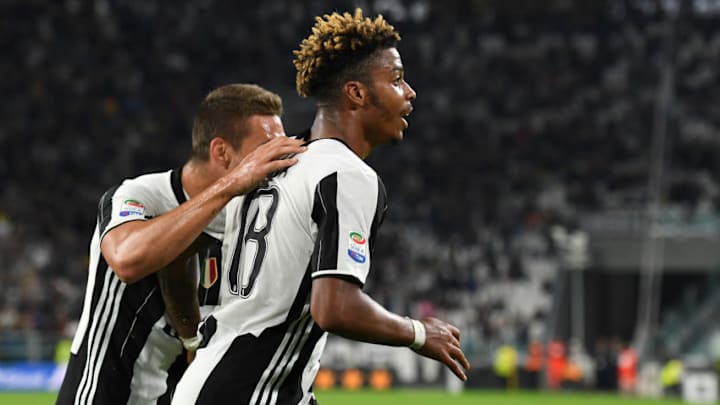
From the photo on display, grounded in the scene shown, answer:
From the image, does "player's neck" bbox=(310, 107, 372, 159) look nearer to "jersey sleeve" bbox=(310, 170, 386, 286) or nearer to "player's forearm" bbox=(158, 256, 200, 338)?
"jersey sleeve" bbox=(310, 170, 386, 286)

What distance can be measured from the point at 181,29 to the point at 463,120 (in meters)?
8.29

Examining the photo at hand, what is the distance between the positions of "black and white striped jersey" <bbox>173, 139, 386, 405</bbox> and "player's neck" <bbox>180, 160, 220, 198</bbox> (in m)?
0.89

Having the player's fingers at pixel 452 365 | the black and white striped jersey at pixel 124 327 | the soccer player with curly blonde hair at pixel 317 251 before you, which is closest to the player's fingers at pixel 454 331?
the soccer player with curly blonde hair at pixel 317 251

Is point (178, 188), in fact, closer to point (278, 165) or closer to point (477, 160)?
point (278, 165)

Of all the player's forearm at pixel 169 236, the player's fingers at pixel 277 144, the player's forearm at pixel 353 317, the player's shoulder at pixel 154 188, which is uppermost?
the player's fingers at pixel 277 144

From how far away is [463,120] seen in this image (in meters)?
34.2

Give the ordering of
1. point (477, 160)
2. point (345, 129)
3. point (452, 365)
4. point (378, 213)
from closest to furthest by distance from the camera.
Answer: point (378, 213)
point (452, 365)
point (345, 129)
point (477, 160)

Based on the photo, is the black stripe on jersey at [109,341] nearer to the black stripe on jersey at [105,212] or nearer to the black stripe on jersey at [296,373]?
the black stripe on jersey at [105,212]

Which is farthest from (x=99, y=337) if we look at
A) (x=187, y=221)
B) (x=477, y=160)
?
(x=477, y=160)

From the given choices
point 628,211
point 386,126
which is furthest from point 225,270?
point 628,211

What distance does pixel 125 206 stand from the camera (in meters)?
4.49

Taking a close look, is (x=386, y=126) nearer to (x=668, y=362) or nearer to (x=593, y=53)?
(x=668, y=362)

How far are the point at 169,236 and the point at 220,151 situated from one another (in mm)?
704

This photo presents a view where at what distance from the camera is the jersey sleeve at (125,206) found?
4402mm
